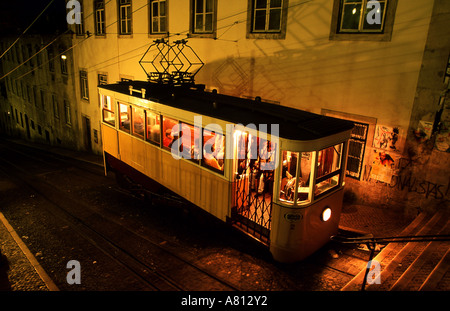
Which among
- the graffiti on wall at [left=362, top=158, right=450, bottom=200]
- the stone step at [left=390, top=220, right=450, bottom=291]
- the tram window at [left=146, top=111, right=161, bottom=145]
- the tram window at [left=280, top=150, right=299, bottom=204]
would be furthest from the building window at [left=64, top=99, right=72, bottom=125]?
the stone step at [left=390, top=220, right=450, bottom=291]

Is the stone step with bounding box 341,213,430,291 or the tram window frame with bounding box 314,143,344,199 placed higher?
Answer: the tram window frame with bounding box 314,143,344,199

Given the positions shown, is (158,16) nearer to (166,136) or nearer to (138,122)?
(138,122)

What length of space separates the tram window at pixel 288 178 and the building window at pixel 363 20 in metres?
4.14

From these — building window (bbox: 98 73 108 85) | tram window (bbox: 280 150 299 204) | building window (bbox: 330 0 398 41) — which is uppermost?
building window (bbox: 330 0 398 41)

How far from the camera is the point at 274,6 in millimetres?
9984

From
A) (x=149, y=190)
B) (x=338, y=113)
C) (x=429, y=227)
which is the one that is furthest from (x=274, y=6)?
(x=429, y=227)

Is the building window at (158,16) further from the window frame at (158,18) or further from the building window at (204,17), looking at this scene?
the building window at (204,17)

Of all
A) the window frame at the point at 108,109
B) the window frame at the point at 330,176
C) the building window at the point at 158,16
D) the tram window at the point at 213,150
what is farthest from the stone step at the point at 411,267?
the building window at the point at 158,16

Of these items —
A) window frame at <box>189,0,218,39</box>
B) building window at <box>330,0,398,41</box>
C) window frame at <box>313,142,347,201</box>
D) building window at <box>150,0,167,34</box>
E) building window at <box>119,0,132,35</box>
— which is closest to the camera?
window frame at <box>313,142,347,201</box>

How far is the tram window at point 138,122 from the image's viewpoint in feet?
Answer: 29.3

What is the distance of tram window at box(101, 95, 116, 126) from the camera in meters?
10.4

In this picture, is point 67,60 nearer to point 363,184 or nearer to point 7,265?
point 7,265

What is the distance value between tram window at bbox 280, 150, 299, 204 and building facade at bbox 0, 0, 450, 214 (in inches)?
127

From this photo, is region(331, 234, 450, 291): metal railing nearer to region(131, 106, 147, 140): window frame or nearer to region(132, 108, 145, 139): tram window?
region(131, 106, 147, 140): window frame
